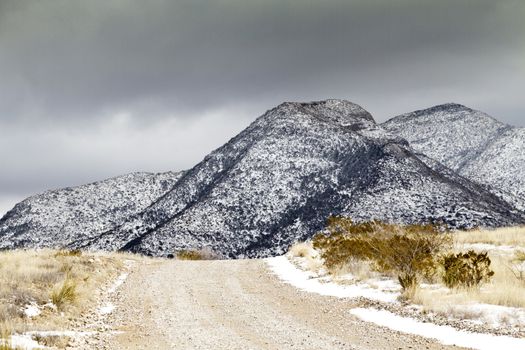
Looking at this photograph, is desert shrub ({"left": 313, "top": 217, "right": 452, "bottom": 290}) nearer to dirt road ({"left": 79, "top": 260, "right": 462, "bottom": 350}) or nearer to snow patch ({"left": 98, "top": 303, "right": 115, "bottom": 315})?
dirt road ({"left": 79, "top": 260, "right": 462, "bottom": 350})

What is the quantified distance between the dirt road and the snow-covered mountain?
4039 centimetres

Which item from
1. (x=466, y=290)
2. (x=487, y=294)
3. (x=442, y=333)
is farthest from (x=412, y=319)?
(x=466, y=290)

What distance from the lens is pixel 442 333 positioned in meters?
10.4

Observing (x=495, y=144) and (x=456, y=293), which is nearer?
(x=456, y=293)

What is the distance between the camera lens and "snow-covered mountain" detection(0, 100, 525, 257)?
208 feet

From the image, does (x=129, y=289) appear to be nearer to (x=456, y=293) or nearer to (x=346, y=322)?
(x=346, y=322)

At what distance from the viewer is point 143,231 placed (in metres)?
74.5

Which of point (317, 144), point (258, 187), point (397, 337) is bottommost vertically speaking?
point (397, 337)

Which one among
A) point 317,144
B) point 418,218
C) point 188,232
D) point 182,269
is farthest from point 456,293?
point 317,144

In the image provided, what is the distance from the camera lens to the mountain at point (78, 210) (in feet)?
284

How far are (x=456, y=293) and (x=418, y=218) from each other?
49169mm

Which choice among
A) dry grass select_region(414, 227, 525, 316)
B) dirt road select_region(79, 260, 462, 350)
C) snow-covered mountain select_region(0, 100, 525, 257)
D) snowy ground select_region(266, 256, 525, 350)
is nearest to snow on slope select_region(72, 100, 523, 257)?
snow-covered mountain select_region(0, 100, 525, 257)

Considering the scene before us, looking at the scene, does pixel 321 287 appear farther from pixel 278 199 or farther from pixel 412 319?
pixel 278 199

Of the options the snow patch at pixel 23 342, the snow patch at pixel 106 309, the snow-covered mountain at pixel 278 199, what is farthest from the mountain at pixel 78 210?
the snow patch at pixel 23 342
